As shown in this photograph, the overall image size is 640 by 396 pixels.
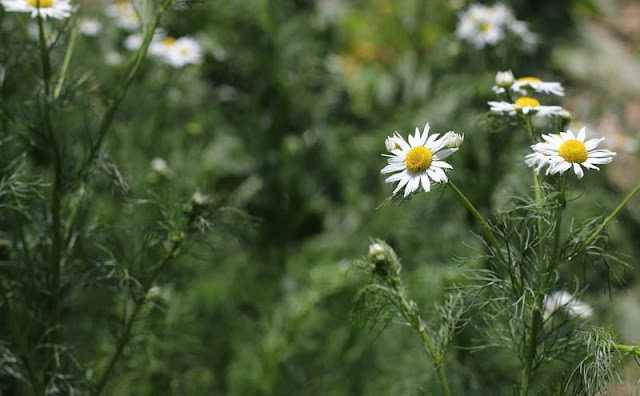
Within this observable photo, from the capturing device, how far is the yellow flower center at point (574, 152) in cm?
92

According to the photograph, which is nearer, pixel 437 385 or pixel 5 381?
pixel 5 381

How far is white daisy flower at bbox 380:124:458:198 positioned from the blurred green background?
1.17ft

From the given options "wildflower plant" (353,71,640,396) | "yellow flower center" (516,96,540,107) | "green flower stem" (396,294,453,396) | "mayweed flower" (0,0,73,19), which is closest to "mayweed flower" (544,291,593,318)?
"wildflower plant" (353,71,640,396)

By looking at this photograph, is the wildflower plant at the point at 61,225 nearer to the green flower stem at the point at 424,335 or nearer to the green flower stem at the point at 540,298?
the green flower stem at the point at 424,335

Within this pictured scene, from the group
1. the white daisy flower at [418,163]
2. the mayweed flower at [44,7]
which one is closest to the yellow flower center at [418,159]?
the white daisy flower at [418,163]

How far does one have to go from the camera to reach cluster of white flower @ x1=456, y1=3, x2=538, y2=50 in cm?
197

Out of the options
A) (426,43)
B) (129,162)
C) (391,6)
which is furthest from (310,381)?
(391,6)

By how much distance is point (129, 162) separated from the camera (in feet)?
7.18

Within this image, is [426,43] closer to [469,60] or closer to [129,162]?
[469,60]

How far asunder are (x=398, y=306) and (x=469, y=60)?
150cm

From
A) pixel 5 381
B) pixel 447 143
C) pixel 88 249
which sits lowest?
pixel 5 381

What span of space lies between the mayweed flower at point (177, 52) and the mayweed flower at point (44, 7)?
95 centimetres

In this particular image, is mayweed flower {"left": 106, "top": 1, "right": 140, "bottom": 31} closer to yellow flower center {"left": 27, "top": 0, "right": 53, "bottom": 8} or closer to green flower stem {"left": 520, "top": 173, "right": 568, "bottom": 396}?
yellow flower center {"left": 27, "top": 0, "right": 53, "bottom": 8}

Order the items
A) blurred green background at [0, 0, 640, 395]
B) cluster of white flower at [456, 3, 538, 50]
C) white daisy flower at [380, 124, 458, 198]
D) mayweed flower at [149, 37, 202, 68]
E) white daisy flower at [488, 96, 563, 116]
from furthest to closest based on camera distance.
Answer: mayweed flower at [149, 37, 202, 68]
cluster of white flower at [456, 3, 538, 50]
blurred green background at [0, 0, 640, 395]
white daisy flower at [488, 96, 563, 116]
white daisy flower at [380, 124, 458, 198]
